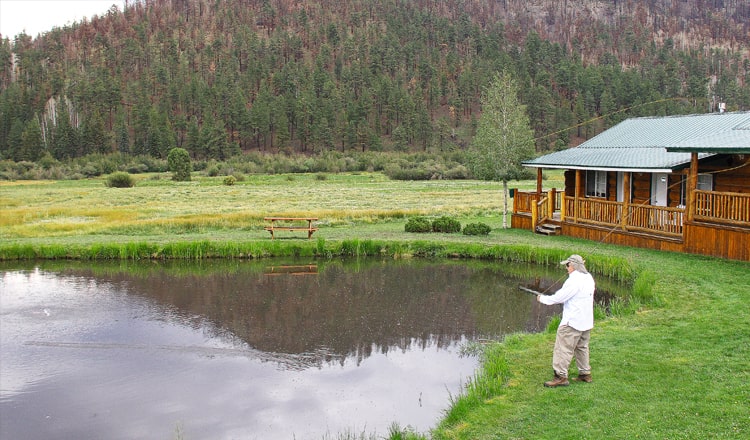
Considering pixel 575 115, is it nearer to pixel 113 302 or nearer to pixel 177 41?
pixel 177 41

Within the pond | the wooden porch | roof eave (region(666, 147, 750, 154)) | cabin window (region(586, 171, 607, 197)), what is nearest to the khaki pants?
the pond

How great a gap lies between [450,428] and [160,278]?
14622mm

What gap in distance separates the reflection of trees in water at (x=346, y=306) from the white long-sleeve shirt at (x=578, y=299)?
16.0 ft

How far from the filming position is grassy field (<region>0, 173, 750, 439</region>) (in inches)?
318

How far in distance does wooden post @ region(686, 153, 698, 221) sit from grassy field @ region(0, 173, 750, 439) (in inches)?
57.9

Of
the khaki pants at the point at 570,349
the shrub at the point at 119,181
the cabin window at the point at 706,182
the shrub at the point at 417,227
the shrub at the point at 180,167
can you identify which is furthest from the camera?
the shrub at the point at 180,167

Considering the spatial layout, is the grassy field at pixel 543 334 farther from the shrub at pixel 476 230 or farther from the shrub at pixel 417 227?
the shrub at pixel 476 230

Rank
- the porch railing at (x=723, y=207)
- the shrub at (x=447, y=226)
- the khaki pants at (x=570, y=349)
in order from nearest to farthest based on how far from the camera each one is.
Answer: the khaki pants at (x=570, y=349), the porch railing at (x=723, y=207), the shrub at (x=447, y=226)

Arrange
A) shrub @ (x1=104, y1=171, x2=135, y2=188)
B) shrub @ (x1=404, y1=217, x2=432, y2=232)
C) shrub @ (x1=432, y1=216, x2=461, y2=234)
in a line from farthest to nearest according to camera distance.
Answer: shrub @ (x1=104, y1=171, x2=135, y2=188)
shrub @ (x1=432, y1=216, x2=461, y2=234)
shrub @ (x1=404, y1=217, x2=432, y2=232)

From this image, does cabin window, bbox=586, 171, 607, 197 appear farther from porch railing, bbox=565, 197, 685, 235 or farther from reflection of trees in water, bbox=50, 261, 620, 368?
reflection of trees in water, bbox=50, 261, 620, 368

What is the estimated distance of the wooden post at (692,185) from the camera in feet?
64.7

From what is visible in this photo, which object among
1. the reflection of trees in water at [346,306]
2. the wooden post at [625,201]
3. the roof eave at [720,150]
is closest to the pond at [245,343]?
the reflection of trees in water at [346,306]

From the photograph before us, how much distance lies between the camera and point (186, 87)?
119 m

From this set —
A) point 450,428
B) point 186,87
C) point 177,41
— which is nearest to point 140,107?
point 186,87
